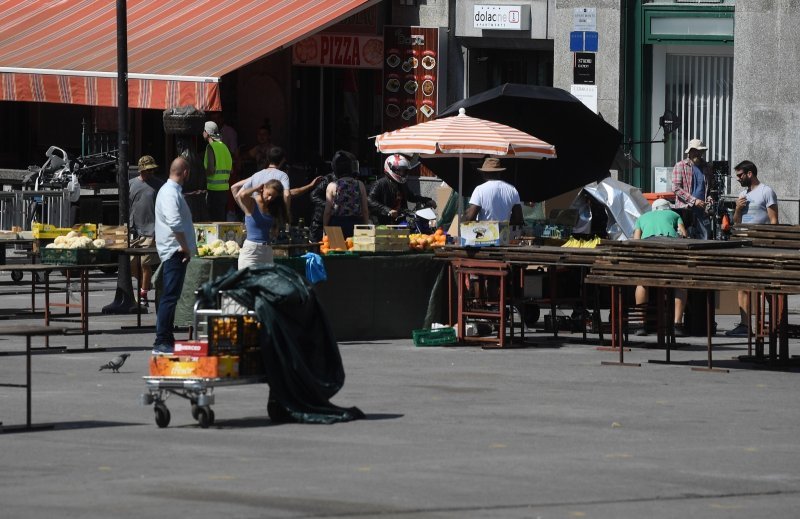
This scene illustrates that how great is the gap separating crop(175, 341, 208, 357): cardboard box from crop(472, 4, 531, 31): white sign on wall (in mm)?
19290

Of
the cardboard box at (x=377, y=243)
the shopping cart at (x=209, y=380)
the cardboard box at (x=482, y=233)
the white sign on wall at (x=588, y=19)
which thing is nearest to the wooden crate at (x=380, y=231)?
the cardboard box at (x=377, y=243)

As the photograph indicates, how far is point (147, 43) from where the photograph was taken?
30844mm

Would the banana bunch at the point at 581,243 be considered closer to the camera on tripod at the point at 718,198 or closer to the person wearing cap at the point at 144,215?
the camera on tripod at the point at 718,198

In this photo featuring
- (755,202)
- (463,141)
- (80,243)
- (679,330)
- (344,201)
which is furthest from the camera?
(755,202)

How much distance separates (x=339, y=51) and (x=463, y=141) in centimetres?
1295

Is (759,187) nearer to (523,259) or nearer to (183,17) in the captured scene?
(523,259)

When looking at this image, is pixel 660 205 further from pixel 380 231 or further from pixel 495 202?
pixel 380 231

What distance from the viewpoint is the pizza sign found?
32906mm

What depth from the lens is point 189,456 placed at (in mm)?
11664

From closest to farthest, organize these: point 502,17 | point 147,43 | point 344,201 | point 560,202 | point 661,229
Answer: point 661,229, point 344,201, point 560,202, point 147,43, point 502,17

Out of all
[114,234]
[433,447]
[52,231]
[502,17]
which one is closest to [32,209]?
[114,234]

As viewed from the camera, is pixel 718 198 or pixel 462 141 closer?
pixel 462 141

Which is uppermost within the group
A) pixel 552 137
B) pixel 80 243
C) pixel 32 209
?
pixel 552 137

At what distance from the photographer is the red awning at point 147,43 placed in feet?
94.0
